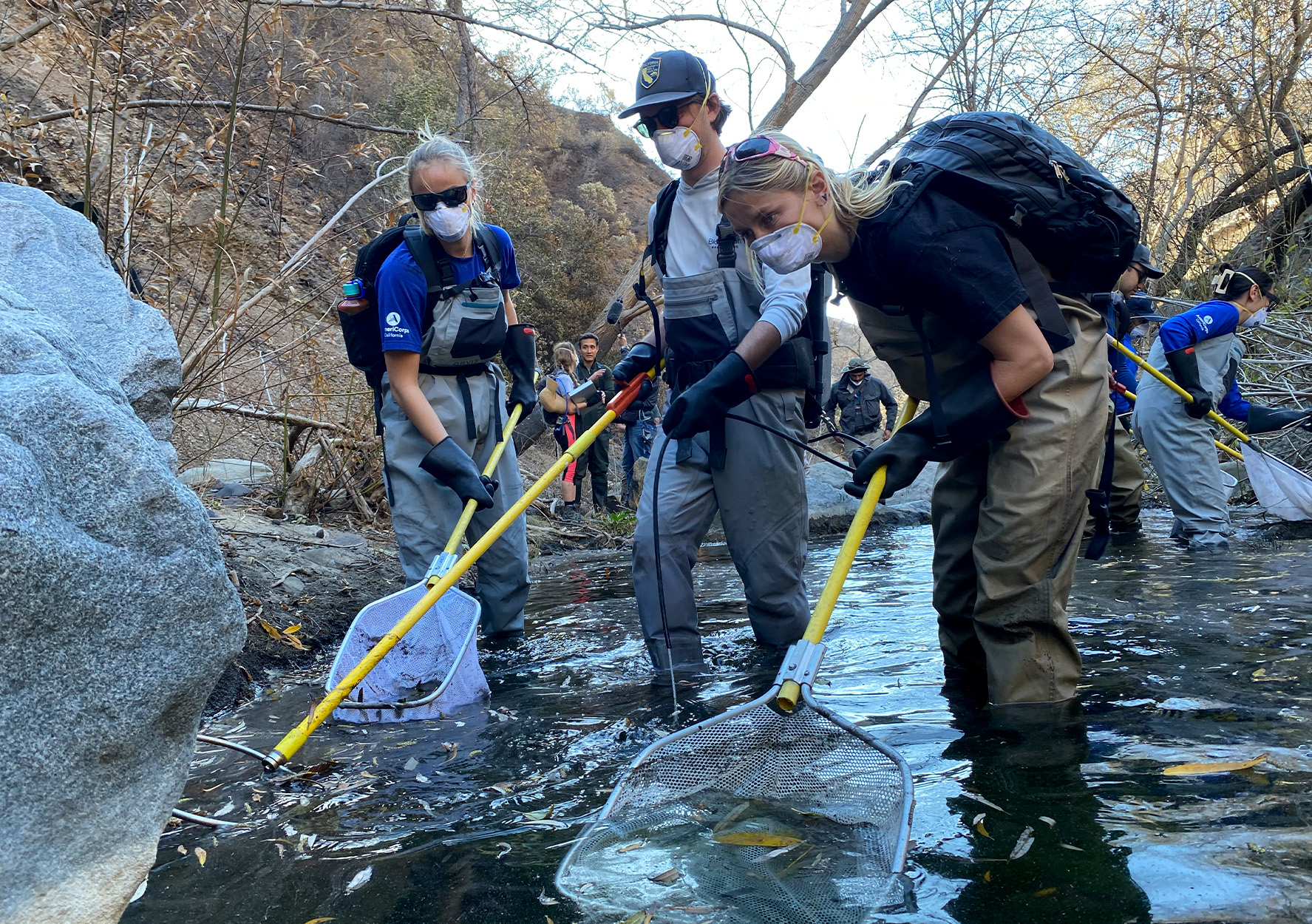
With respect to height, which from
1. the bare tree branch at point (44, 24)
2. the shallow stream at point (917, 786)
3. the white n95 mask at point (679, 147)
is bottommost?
the shallow stream at point (917, 786)

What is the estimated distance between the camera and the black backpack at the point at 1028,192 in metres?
2.60

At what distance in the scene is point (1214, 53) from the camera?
12.0 metres

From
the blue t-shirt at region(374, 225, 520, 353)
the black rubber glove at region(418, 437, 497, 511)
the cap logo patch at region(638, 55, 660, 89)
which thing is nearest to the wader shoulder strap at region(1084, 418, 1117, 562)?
the cap logo patch at region(638, 55, 660, 89)

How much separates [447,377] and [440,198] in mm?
764

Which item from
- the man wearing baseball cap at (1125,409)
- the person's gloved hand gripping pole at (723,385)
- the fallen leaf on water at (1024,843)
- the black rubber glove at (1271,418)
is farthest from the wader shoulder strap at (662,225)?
the black rubber glove at (1271,418)

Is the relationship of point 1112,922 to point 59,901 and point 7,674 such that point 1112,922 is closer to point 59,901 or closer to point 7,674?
point 59,901

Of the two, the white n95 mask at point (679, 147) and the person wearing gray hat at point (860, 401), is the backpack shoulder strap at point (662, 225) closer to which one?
the white n95 mask at point (679, 147)

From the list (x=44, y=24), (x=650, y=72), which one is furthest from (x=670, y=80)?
(x=44, y=24)

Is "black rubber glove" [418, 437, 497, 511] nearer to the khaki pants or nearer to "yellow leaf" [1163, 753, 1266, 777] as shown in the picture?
the khaki pants

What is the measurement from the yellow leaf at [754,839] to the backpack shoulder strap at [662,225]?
7.02ft

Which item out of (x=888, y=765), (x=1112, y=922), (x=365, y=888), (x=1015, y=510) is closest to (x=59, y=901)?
(x=365, y=888)

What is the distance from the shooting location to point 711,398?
3.29m

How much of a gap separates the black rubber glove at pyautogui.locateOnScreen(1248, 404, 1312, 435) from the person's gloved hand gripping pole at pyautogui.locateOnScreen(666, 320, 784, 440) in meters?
5.19

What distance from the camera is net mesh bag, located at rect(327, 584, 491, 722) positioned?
3.47 meters
